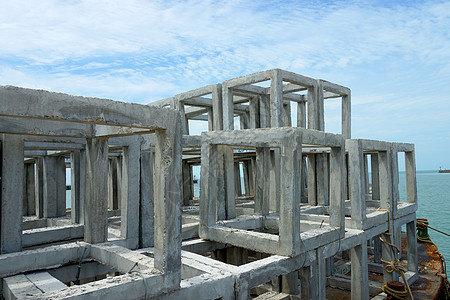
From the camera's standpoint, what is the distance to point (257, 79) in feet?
41.5

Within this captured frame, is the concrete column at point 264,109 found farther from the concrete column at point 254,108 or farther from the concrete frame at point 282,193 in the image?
the concrete frame at point 282,193

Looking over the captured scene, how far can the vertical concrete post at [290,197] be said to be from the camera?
8.08 meters

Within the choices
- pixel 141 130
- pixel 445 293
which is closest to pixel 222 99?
pixel 141 130

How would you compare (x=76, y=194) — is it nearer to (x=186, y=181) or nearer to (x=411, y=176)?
(x=186, y=181)

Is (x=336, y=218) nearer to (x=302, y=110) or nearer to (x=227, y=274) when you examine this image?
(x=227, y=274)

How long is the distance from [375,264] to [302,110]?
337 inches

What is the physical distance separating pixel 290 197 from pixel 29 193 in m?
15.1

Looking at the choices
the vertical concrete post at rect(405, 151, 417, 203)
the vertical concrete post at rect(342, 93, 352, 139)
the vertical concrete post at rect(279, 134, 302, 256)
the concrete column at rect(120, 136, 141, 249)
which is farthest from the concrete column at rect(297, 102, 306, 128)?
the concrete column at rect(120, 136, 141, 249)

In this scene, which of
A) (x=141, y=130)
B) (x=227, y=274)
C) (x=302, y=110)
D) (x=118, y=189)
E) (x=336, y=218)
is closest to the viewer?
(x=141, y=130)

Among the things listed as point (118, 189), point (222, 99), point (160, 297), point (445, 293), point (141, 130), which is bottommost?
point (445, 293)

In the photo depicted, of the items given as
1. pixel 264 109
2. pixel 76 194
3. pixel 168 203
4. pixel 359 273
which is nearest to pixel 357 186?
pixel 359 273

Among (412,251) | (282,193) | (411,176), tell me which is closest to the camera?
(282,193)

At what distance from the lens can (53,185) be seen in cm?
1365

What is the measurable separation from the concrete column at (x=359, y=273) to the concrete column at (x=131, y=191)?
656 centimetres
